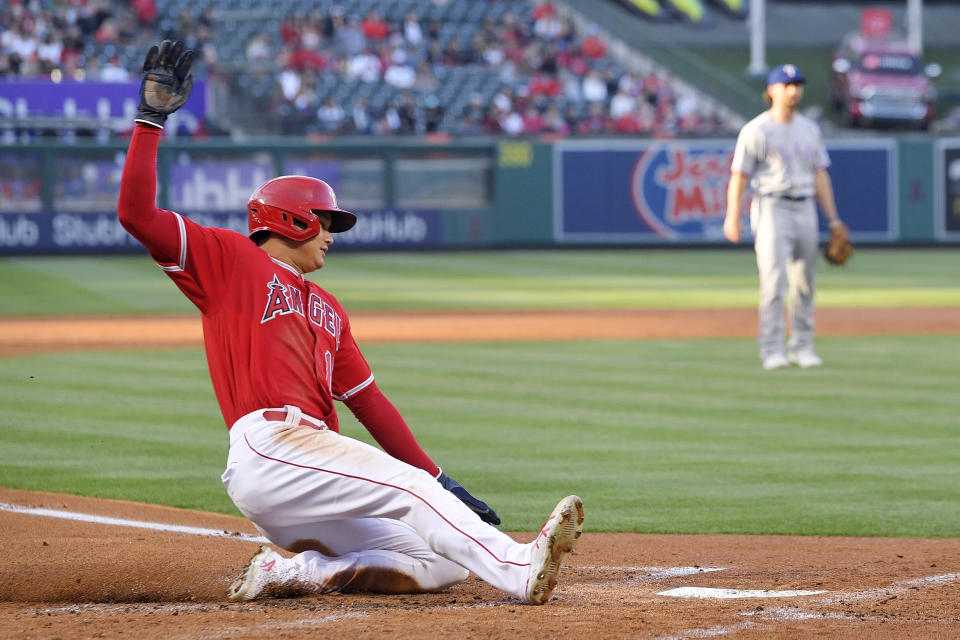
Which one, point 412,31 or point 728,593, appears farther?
point 412,31

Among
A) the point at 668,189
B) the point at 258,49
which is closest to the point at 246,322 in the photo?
the point at 668,189

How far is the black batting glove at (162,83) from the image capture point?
431 centimetres

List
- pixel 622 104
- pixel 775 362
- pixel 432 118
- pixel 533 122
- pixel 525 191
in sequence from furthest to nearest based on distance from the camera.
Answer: pixel 622 104 → pixel 533 122 → pixel 432 118 → pixel 525 191 → pixel 775 362

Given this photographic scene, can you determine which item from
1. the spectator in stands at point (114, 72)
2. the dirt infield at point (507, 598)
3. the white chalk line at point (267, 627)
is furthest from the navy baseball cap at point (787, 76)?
the spectator in stands at point (114, 72)

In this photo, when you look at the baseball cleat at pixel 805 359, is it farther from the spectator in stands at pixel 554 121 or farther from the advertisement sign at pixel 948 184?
the spectator in stands at pixel 554 121

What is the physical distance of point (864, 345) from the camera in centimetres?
1303

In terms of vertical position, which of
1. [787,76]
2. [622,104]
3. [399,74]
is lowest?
[787,76]

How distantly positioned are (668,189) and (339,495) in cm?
2330

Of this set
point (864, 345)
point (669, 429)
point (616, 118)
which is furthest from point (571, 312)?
point (616, 118)

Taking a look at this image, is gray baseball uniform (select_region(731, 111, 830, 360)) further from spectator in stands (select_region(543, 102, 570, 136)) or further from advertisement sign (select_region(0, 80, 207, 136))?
spectator in stands (select_region(543, 102, 570, 136))

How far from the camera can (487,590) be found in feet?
16.0

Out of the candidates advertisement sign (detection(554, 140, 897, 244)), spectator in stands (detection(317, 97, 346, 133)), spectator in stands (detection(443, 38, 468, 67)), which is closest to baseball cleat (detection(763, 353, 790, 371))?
advertisement sign (detection(554, 140, 897, 244))

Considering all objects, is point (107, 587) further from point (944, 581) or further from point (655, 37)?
point (655, 37)

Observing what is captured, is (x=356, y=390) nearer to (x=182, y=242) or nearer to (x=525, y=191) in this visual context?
(x=182, y=242)
